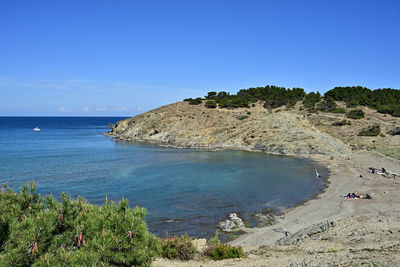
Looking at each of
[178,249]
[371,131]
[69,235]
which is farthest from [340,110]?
[69,235]

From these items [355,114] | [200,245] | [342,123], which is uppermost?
[355,114]

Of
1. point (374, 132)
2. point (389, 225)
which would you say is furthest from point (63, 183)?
point (374, 132)

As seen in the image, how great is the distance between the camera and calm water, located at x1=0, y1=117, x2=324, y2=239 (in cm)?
2709

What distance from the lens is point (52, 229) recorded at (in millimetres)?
7574

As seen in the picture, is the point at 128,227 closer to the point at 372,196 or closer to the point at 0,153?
the point at 372,196

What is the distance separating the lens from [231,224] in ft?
76.3

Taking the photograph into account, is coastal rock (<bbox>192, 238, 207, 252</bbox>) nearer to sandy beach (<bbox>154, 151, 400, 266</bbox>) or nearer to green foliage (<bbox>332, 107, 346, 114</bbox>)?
sandy beach (<bbox>154, 151, 400, 266</bbox>)

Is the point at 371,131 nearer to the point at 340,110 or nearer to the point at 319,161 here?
the point at 340,110

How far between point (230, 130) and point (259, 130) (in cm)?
880

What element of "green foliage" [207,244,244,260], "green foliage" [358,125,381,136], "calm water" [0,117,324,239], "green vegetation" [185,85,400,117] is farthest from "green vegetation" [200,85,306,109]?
"green foliage" [207,244,244,260]

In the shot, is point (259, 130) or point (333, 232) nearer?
point (333, 232)

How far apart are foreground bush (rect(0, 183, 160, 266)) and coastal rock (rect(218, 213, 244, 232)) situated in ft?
44.7

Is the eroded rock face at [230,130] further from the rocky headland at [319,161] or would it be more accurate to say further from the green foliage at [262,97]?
the green foliage at [262,97]

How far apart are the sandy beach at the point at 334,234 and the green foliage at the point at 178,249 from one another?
0.53m
